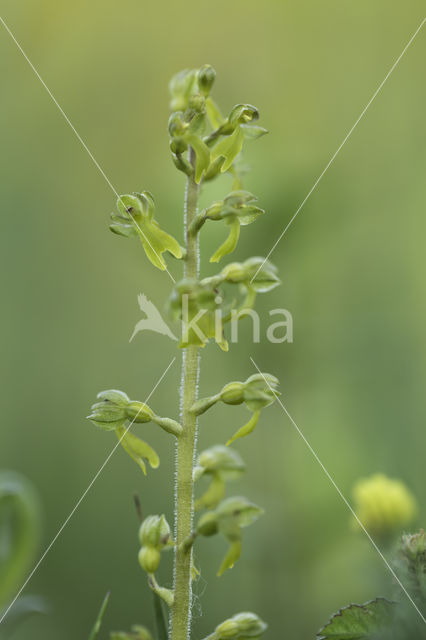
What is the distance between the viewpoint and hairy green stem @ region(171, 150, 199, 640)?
1166 millimetres

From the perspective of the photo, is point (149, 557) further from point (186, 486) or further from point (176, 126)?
point (176, 126)

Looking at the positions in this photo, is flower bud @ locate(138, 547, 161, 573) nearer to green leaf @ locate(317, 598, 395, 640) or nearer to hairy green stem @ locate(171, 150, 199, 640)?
hairy green stem @ locate(171, 150, 199, 640)

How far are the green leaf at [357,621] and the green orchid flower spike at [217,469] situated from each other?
0.27 meters

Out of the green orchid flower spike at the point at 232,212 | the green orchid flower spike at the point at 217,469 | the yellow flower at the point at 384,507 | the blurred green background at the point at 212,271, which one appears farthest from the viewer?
the blurred green background at the point at 212,271

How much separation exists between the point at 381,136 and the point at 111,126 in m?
1.52

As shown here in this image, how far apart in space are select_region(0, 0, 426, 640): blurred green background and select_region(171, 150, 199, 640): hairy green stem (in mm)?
495

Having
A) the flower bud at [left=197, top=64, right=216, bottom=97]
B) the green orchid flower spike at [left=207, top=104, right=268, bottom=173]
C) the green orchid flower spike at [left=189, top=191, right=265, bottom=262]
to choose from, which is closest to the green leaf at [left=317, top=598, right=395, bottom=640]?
the green orchid flower spike at [left=189, top=191, right=265, bottom=262]

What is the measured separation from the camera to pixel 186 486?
1206mm

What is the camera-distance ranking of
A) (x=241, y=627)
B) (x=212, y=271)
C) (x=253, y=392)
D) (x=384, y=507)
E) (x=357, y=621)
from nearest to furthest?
1. (x=357, y=621)
2. (x=241, y=627)
3. (x=253, y=392)
4. (x=384, y=507)
5. (x=212, y=271)

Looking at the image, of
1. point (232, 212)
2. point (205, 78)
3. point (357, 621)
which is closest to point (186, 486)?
point (357, 621)

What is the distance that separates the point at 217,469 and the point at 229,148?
64 centimetres

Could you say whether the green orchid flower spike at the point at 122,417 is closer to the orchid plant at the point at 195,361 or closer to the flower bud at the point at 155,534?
the orchid plant at the point at 195,361

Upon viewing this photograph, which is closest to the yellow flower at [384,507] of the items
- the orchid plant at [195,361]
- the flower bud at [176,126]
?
the orchid plant at [195,361]

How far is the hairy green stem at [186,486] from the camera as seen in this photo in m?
1.17
